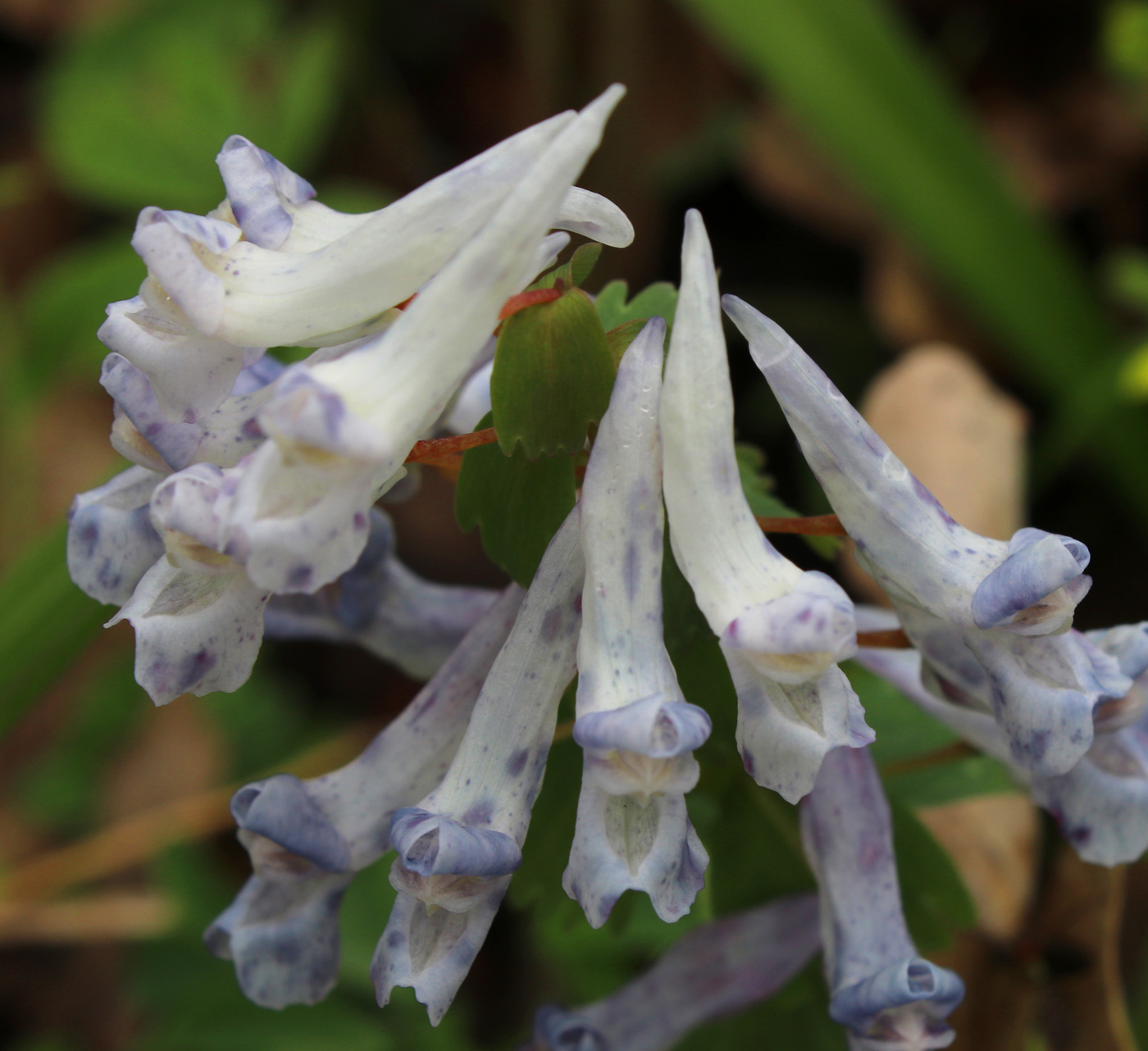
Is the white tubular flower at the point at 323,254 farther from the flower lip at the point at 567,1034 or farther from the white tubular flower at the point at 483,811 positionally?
the flower lip at the point at 567,1034

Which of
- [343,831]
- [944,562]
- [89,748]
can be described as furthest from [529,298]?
[89,748]

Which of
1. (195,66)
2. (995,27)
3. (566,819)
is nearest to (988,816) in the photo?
(566,819)

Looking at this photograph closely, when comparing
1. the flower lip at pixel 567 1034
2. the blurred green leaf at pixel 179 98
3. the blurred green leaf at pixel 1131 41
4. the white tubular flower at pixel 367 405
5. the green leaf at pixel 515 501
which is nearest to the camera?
the white tubular flower at pixel 367 405

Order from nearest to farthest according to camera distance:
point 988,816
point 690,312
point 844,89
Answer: point 690,312 < point 988,816 < point 844,89

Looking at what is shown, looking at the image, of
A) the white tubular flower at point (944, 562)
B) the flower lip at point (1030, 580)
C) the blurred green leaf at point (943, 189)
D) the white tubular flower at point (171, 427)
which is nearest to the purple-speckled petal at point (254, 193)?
the white tubular flower at point (171, 427)

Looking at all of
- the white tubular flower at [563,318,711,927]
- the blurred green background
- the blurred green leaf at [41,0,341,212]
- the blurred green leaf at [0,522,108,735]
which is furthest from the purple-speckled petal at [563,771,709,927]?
the blurred green leaf at [41,0,341,212]

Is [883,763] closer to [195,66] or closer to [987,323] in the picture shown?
[987,323]

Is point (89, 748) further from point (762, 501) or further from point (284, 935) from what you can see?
point (762, 501)
